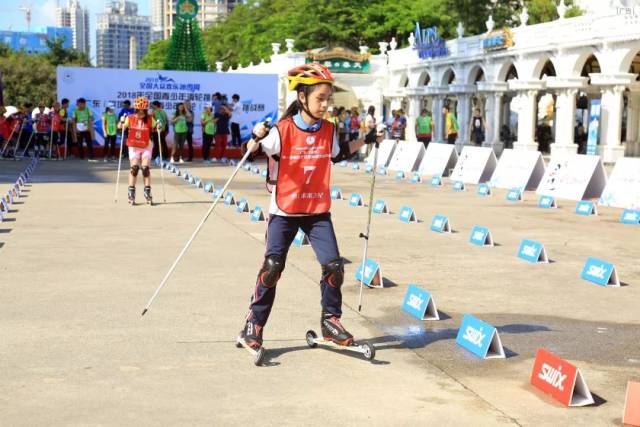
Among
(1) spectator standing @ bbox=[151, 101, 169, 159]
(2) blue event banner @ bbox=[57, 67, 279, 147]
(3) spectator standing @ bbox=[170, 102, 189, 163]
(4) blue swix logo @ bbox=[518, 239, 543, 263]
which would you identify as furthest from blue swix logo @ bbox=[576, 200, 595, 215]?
(2) blue event banner @ bbox=[57, 67, 279, 147]

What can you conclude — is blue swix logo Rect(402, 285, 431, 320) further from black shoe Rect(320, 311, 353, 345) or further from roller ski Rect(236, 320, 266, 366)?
roller ski Rect(236, 320, 266, 366)

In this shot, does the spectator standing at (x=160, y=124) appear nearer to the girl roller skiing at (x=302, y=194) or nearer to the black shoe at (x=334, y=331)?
the girl roller skiing at (x=302, y=194)

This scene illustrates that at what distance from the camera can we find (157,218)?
14.2m

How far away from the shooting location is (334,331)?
627 centimetres

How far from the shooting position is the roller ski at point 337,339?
6.14m

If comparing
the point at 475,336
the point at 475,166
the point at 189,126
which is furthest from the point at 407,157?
the point at 475,336

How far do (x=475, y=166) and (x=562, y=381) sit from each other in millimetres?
17582

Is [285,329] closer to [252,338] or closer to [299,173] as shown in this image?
[252,338]

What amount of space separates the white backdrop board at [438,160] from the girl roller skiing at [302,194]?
18751 mm

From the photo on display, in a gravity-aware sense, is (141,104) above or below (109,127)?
above

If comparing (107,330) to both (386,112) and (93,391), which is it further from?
(386,112)

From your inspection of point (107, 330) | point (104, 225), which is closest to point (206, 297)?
point (107, 330)

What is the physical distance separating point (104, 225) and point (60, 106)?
1737cm

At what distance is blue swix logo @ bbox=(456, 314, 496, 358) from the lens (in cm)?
623
